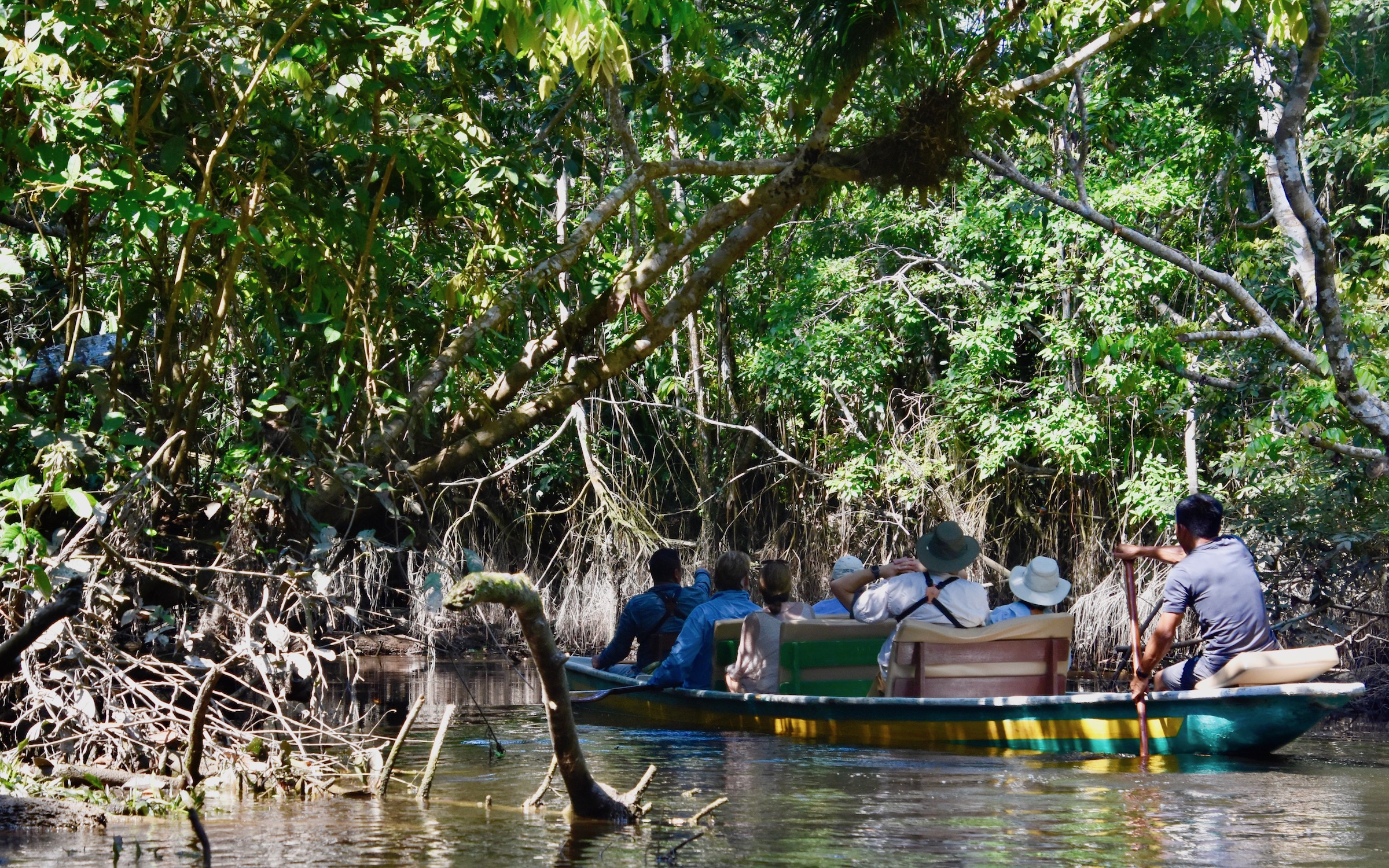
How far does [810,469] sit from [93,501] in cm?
1041

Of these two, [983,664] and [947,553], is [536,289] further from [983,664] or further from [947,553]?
[983,664]

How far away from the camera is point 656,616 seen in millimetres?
9875

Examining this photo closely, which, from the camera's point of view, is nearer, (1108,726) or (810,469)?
(1108,726)

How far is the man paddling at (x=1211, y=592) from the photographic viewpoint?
7184 mm

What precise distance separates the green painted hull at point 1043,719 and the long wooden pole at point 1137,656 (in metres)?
0.03

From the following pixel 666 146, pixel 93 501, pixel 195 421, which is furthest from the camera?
pixel 666 146

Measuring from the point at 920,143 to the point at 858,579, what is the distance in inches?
129

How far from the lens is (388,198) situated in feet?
23.2

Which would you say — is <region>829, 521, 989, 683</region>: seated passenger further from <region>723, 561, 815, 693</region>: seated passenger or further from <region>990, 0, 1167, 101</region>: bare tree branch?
<region>990, 0, 1167, 101</region>: bare tree branch

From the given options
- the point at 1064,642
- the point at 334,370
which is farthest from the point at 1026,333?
the point at 334,370

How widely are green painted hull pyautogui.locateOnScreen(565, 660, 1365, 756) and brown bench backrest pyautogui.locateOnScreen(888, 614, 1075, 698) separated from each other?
0.25 m

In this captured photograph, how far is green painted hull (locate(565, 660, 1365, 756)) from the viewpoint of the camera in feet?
23.5

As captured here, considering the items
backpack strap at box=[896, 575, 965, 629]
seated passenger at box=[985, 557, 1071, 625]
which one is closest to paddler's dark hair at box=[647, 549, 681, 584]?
backpack strap at box=[896, 575, 965, 629]

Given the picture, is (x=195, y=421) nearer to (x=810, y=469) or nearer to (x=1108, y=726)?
(x=1108, y=726)
